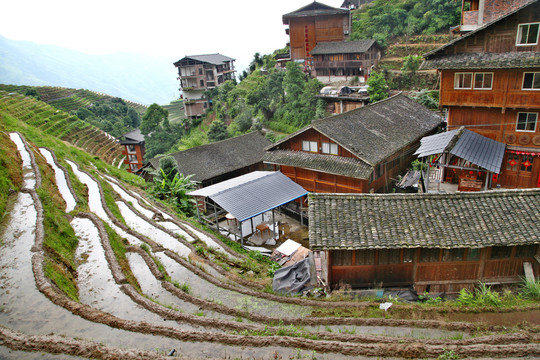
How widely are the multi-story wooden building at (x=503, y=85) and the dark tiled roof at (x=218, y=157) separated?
15870 mm

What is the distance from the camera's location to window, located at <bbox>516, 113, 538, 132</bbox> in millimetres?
16984

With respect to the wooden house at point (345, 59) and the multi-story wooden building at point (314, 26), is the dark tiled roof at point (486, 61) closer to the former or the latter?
the wooden house at point (345, 59)

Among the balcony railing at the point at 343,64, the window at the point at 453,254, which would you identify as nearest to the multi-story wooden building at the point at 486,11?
the window at the point at 453,254

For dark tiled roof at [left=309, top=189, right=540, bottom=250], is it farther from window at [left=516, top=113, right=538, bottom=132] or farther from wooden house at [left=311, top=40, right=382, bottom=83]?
wooden house at [left=311, top=40, right=382, bottom=83]

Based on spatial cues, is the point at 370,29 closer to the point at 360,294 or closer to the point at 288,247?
the point at 288,247

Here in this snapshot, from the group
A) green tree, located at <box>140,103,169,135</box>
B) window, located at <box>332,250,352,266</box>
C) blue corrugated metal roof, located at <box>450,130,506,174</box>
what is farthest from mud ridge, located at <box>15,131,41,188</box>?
green tree, located at <box>140,103,169,135</box>

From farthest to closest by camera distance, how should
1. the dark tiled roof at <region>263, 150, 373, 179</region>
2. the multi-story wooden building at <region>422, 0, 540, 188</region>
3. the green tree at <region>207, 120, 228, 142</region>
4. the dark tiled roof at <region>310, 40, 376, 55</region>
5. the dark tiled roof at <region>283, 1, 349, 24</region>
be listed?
1. the dark tiled roof at <region>283, 1, 349, 24</region>
2. the dark tiled roof at <region>310, 40, 376, 55</region>
3. the green tree at <region>207, 120, 228, 142</region>
4. the dark tiled roof at <region>263, 150, 373, 179</region>
5. the multi-story wooden building at <region>422, 0, 540, 188</region>

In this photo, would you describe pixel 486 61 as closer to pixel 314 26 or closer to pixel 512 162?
pixel 512 162

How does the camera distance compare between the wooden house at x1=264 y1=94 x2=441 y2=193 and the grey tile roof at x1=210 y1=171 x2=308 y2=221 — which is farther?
the wooden house at x1=264 y1=94 x2=441 y2=193

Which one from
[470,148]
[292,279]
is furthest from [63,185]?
[470,148]

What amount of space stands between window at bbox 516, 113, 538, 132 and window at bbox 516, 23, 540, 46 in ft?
11.4

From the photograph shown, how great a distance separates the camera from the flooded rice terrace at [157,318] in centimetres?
731

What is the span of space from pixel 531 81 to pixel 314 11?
3943 cm

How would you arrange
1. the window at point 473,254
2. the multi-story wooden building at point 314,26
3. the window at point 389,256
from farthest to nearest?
1. the multi-story wooden building at point 314,26
2. the window at point 389,256
3. the window at point 473,254
